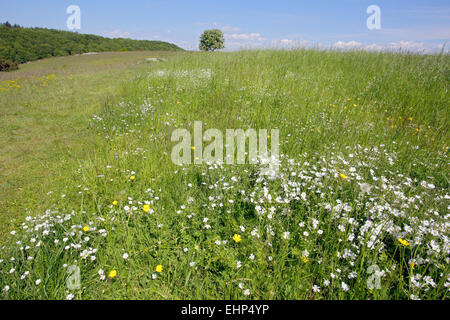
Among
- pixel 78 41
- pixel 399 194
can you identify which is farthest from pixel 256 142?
pixel 78 41

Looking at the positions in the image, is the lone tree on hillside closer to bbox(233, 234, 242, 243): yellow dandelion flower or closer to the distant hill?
the distant hill

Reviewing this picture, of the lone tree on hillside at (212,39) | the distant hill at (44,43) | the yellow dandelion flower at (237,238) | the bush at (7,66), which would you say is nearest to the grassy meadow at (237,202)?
the yellow dandelion flower at (237,238)

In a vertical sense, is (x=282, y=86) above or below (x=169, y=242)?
above

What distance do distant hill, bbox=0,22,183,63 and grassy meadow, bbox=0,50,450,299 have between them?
107 feet

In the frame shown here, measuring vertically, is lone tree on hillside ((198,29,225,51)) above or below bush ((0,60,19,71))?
above

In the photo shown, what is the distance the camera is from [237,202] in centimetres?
279

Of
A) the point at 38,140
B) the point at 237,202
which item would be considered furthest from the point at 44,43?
the point at 237,202

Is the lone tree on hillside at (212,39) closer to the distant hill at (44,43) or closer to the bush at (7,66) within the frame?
the distant hill at (44,43)

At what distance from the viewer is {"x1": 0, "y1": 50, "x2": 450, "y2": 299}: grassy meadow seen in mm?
1970

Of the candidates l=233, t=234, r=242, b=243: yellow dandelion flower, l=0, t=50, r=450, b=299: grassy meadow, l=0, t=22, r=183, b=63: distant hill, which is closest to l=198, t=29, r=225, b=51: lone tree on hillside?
l=0, t=22, r=183, b=63: distant hill

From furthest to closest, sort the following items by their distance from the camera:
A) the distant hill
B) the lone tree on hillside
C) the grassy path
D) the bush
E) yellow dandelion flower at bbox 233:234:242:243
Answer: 1. the lone tree on hillside
2. the distant hill
3. the bush
4. the grassy path
5. yellow dandelion flower at bbox 233:234:242:243
